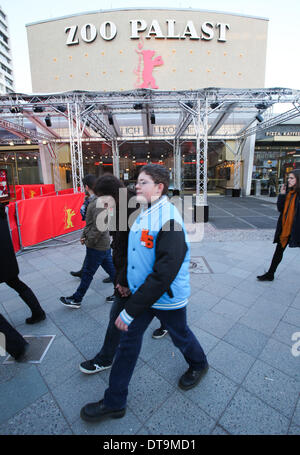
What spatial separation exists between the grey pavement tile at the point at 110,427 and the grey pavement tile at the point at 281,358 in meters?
1.43

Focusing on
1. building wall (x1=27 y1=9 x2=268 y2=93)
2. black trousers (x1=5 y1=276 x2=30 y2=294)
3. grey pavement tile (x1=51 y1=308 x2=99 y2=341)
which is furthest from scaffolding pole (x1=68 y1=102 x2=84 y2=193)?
grey pavement tile (x1=51 y1=308 x2=99 y2=341)

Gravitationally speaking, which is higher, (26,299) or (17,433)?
(26,299)

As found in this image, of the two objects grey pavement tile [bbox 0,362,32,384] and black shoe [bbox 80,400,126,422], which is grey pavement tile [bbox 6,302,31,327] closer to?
grey pavement tile [bbox 0,362,32,384]

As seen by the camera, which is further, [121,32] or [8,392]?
[121,32]

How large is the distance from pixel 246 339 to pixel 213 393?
89 cm

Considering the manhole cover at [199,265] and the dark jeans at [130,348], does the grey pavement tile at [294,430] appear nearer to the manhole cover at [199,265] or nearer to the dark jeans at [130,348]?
the dark jeans at [130,348]

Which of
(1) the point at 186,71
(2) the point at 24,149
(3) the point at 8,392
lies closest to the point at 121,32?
(1) the point at 186,71

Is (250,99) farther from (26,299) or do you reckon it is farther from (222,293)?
(26,299)

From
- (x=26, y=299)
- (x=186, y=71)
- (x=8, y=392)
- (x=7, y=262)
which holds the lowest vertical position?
(x=8, y=392)

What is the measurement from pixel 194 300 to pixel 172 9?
72.6ft

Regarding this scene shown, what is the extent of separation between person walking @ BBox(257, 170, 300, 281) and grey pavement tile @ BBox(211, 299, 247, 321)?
1.20m

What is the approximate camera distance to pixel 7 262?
2523 millimetres

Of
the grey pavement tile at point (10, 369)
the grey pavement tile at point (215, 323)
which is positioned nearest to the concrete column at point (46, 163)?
the grey pavement tile at point (10, 369)

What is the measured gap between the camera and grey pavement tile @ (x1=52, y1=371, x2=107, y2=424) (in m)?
1.79
